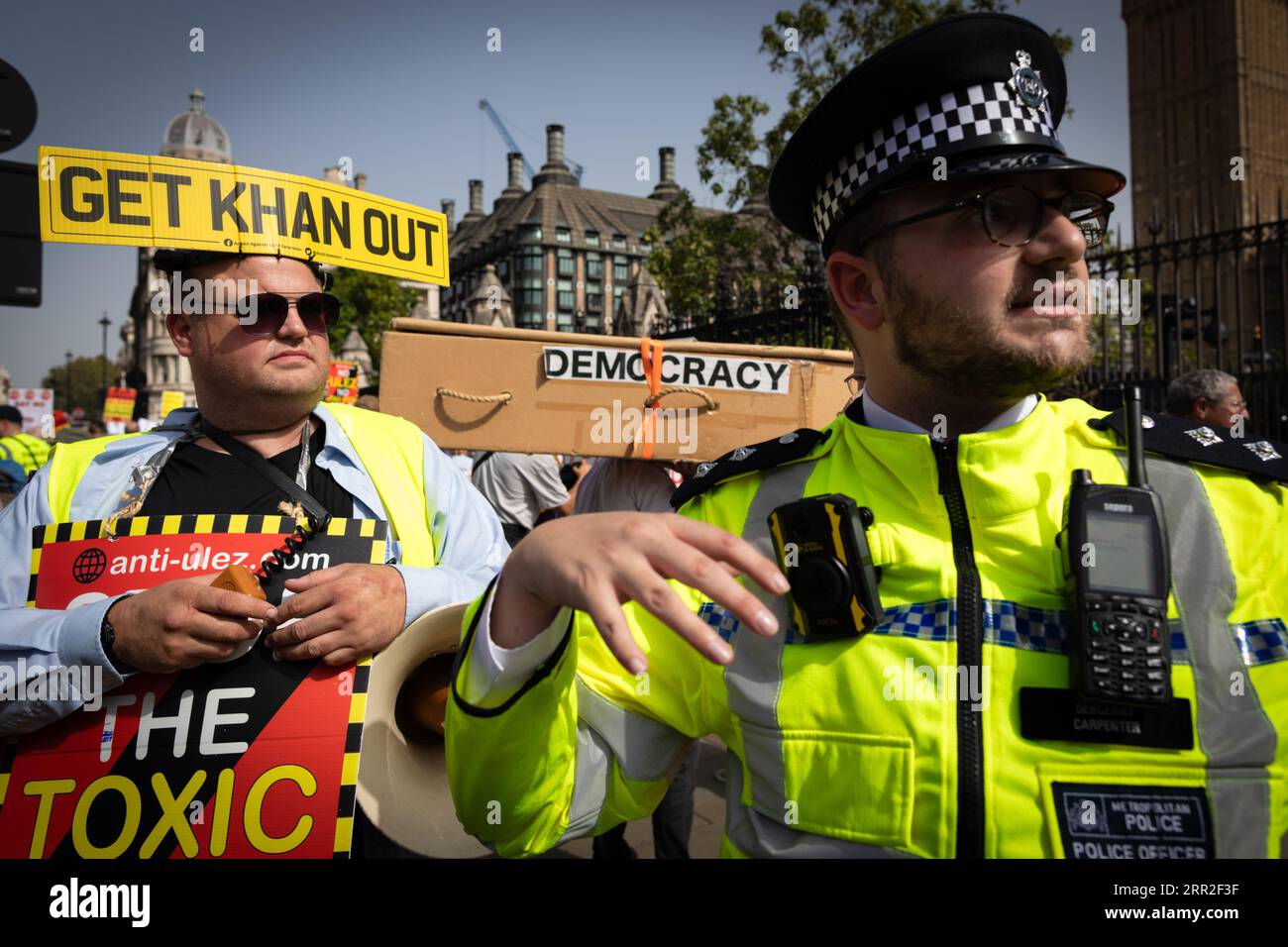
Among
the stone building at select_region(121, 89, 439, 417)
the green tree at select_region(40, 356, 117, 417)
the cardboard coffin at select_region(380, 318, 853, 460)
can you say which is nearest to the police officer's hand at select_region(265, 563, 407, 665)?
the cardboard coffin at select_region(380, 318, 853, 460)

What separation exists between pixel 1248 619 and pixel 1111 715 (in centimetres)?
26

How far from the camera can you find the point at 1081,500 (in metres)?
1.42

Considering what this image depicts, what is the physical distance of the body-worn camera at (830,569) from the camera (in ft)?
4.80

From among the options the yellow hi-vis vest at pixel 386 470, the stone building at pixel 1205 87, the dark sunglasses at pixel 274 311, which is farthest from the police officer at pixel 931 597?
the stone building at pixel 1205 87

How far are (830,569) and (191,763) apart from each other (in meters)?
1.47

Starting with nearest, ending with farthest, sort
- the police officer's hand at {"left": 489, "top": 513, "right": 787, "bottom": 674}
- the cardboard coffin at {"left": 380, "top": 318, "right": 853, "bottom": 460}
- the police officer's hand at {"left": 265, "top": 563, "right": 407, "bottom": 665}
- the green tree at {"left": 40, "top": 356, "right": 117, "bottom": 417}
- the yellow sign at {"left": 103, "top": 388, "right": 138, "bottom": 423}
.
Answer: the police officer's hand at {"left": 489, "top": 513, "right": 787, "bottom": 674} < the police officer's hand at {"left": 265, "top": 563, "right": 407, "bottom": 665} < the cardboard coffin at {"left": 380, "top": 318, "right": 853, "bottom": 460} < the yellow sign at {"left": 103, "top": 388, "right": 138, "bottom": 423} < the green tree at {"left": 40, "top": 356, "right": 117, "bottom": 417}

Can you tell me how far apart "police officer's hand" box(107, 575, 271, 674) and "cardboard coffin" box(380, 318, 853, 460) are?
167cm

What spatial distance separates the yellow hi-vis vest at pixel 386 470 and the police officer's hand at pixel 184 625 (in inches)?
19.9

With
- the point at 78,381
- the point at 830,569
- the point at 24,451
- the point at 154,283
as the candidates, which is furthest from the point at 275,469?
the point at 78,381

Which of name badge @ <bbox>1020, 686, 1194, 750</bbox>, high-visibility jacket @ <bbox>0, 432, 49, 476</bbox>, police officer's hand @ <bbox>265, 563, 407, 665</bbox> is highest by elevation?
high-visibility jacket @ <bbox>0, 432, 49, 476</bbox>

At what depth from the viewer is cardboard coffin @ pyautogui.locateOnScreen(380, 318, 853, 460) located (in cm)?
364

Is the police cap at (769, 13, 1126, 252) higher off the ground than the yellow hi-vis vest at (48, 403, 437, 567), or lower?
higher

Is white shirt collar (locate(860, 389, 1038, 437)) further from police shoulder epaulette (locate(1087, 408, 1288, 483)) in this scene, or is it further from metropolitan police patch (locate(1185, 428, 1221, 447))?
metropolitan police patch (locate(1185, 428, 1221, 447))

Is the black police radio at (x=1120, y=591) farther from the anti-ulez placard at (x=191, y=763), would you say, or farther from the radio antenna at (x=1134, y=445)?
the anti-ulez placard at (x=191, y=763)
